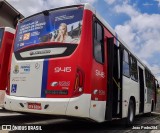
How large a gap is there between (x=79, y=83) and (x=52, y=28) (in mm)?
1722

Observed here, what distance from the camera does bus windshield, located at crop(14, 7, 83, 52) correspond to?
752 cm

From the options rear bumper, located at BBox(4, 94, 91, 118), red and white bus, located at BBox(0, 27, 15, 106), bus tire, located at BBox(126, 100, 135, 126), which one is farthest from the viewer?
bus tire, located at BBox(126, 100, 135, 126)

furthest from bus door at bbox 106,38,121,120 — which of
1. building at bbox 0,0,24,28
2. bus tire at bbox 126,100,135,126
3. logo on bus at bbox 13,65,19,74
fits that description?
building at bbox 0,0,24,28

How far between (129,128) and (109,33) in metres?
3.46

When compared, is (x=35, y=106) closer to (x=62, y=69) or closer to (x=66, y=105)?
(x=66, y=105)

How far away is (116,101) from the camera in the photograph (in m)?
9.31

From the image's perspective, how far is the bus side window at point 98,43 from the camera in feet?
25.3

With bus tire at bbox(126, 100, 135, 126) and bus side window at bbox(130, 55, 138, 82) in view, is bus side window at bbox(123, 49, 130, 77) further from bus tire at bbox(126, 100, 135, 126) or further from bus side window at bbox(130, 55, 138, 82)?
bus tire at bbox(126, 100, 135, 126)

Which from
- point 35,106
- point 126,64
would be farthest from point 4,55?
point 126,64

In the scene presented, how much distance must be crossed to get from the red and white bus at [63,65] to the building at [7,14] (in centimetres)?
1749

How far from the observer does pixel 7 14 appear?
87.4ft

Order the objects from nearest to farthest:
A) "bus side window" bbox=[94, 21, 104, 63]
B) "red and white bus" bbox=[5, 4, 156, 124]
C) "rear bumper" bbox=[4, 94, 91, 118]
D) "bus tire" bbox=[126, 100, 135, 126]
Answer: "rear bumper" bbox=[4, 94, 91, 118] < "red and white bus" bbox=[5, 4, 156, 124] < "bus side window" bbox=[94, 21, 104, 63] < "bus tire" bbox=[126, 100, 135, 126]

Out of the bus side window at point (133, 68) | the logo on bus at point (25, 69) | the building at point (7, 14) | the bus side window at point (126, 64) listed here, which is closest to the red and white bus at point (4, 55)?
the logo on bus at point (25, 69)

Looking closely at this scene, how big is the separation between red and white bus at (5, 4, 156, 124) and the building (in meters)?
17.5
